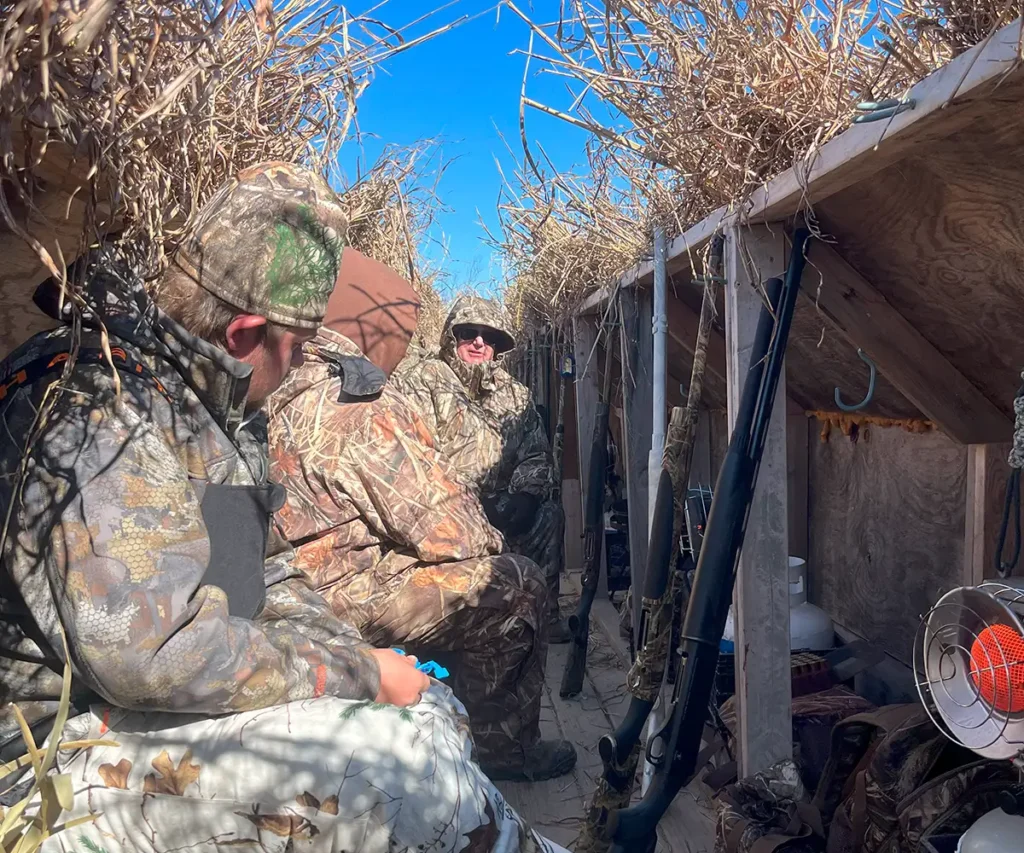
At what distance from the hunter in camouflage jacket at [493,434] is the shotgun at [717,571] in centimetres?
278

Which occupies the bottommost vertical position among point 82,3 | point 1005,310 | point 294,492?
point 294,492

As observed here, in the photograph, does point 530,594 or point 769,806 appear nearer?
point 769,806

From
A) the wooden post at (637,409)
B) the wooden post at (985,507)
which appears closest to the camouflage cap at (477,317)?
the wooden post at (637,409)

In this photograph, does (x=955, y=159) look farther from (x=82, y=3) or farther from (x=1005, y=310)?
(x=82, y=3)

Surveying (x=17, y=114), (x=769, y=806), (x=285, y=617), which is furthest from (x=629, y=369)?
(x=17, y=114)

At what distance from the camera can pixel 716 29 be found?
2.22 meters

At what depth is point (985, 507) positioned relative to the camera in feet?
8.68

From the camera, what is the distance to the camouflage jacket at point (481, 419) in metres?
4.92

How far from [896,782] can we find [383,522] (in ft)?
5.47

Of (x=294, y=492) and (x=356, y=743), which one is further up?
(x=294, y=492)

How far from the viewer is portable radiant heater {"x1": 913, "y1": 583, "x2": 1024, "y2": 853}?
59.9 inches

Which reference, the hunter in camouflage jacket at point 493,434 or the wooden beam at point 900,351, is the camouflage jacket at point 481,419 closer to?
the hunter in camouflage jacket at point 493,434

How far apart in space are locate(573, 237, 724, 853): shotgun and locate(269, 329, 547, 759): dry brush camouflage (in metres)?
0.65

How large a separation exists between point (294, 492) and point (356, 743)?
139 cm
